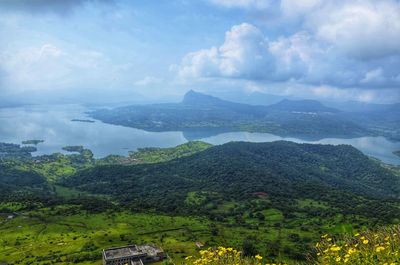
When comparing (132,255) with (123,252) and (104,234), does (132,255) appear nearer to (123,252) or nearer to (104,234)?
(123,252)

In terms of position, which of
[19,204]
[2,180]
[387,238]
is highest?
[387,238]

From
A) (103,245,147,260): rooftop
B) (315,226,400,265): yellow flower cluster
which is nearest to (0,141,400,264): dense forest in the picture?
(315,226,400,265): yellow flower cluster

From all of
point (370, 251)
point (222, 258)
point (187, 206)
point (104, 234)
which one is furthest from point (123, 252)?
point (187, 206)

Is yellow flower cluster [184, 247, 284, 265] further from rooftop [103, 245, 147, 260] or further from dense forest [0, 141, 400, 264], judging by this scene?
rooftop [103, 245, 147, 260]

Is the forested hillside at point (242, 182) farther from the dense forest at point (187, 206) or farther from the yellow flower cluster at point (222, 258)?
the yellow flower cluster at point (222, 258)

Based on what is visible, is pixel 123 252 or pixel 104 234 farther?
pixel 104 234

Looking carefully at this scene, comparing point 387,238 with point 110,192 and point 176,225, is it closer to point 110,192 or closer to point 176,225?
point 176,225

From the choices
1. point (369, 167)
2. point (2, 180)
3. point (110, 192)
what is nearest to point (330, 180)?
point (369, 167)
